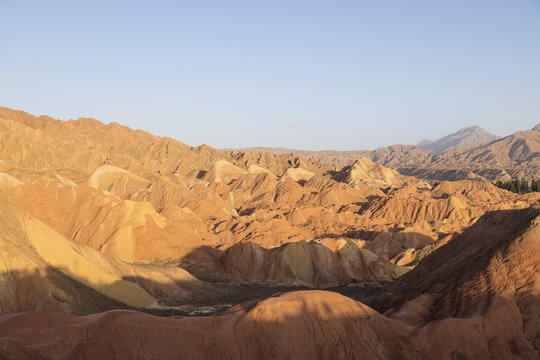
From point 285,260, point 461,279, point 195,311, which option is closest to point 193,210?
point 285,260

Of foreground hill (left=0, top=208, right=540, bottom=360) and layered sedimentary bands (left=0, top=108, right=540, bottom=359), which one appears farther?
layered sedimentary bands (left=0, top=108, right=540, bottom=359)

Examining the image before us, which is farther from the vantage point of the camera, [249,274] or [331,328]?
[249,274]

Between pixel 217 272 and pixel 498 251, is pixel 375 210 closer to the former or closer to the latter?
pixel 217 272

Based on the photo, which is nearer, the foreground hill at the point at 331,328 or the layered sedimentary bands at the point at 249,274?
the foreground hill at the point at 331,328

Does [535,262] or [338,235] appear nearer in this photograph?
[535,262]
